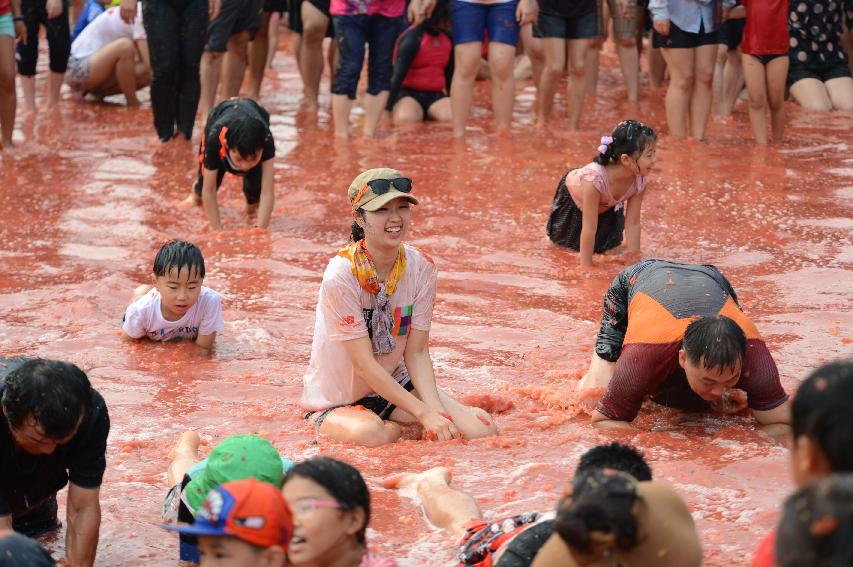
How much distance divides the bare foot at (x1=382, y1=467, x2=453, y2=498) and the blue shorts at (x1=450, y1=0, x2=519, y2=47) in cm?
600

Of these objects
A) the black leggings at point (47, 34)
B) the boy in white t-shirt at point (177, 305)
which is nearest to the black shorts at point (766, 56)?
the boy in white t-shirt at point (177, 305)

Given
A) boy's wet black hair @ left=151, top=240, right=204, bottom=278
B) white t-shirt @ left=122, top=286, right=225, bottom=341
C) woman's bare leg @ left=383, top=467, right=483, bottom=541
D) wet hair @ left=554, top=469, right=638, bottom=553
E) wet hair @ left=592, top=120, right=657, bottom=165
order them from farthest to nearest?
wet hair @ left=592, top=120, right=657, bottom=165, white t-shirt @ left=122, top=286, right=225, bottom=341, boy's wet black hair @ left=151, top=240, right=204, bottom=278, woman's bare leg @ left=383, top=467, right=483, bottom=541, wet hair @ left=554, top=469, right=638, bottom=553

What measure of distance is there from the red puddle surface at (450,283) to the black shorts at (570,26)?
817 mm

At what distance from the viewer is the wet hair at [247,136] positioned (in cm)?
750

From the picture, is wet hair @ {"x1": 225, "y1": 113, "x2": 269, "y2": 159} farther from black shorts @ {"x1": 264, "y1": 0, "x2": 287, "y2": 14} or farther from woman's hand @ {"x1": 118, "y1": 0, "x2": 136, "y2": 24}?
black shorts @ {"x1": 264, "y1": 0, "x2": 287, "y2": 14}

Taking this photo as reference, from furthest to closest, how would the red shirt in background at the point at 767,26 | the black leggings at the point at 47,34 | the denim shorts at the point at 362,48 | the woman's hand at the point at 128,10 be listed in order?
1. the black leggings at the point at 47,34
2. the woman's hand at the point at 128,10
3. the denim shorts at the point at 362,48
4. the red shirt in background at the point at 767,26

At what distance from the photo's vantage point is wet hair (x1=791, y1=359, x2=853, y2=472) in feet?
7.74

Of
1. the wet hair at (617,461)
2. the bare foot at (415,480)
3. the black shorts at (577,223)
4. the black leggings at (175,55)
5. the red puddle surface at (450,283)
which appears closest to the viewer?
the wet hair at (617,461)

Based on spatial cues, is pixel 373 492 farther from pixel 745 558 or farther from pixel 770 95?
pixel 770 95

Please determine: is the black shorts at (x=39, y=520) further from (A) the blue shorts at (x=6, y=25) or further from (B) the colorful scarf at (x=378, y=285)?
(A) the blue shorts at (x=6, y=25)

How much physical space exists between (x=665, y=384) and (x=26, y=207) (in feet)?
17.0

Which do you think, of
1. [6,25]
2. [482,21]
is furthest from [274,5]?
[6,25]

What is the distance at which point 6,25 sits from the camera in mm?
9016

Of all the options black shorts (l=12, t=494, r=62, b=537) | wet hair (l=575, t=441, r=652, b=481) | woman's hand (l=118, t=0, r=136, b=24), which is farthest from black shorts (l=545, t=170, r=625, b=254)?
woman's hand (l=118, t=0, r=136, b=24)
